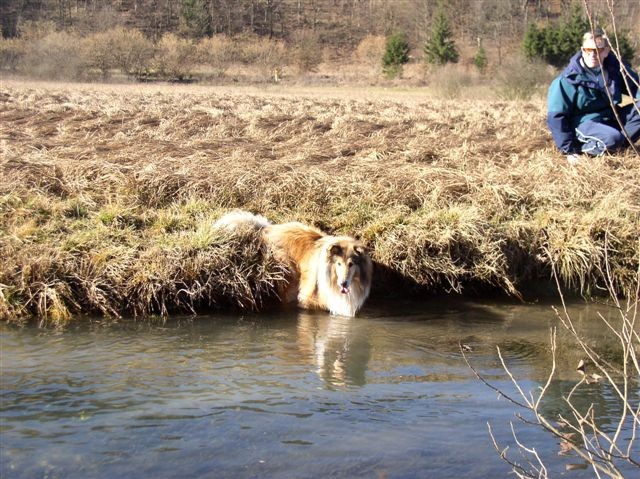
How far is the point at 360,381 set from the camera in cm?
534

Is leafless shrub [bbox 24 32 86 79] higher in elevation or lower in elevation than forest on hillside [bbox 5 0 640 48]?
lower

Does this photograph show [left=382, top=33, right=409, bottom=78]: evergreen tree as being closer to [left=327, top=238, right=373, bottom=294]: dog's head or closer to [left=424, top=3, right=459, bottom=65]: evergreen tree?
[left=424, top=3, right=459, bottom=65]: evergreen tree

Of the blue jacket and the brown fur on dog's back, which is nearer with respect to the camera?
the brown fur on dog's back

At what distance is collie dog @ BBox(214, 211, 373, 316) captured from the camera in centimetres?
694

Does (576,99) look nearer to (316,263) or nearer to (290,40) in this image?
(316,263)

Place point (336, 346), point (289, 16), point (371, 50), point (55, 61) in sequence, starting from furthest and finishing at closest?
point (289, 16) < point (371, 50) < point (55, 61) < point (336, 346)

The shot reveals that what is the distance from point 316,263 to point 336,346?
127 centimetres

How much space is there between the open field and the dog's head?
53cm

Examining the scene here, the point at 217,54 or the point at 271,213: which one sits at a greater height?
the point at 217,54

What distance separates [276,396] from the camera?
4.89 meters

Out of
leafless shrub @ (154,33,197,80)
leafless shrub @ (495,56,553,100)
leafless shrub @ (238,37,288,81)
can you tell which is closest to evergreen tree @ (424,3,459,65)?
leafless shrub @ (238,37,288,81)

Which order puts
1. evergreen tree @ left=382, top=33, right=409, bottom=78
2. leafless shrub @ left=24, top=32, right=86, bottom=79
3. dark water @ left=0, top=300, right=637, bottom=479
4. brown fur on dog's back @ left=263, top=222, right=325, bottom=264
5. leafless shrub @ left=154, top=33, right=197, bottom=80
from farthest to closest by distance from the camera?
evergreen tree @ left=382, top=33, right=409, bottom=78 < leafless shrub @ left=154, top=33, right=197, bottom=80 < leafless shrub @ left=24, top=32, right=86, bottom=79 < brown fur on dog's back @ left=263, top=222, right=325, bottom=264 < dark water @ left=0, top=300, right=637, bottom=479

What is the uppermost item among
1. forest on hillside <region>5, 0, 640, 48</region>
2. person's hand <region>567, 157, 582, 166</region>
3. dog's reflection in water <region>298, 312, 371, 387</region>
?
forest on hillside <region>5, 0, 640, 48</region>

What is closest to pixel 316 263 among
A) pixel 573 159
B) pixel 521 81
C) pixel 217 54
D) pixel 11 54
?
pixel 573 159
